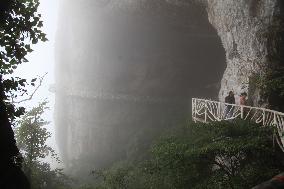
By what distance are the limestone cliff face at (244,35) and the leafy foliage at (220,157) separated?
381 centimetres

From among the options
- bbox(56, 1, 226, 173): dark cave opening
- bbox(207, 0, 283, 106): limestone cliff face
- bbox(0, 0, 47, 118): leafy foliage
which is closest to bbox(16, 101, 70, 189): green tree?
bbox(56, 1, 226, 173): dark cave opening

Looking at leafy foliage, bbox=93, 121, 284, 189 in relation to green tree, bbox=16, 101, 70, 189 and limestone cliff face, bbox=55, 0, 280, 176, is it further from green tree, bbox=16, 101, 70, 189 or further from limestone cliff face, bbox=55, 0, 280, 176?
limestone cliff face, bbox=55, 0, 280, 176

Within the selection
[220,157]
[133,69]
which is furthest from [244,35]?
[133,69]

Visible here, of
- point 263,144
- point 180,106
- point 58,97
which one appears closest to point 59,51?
point 58,97

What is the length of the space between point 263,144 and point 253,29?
270 inches

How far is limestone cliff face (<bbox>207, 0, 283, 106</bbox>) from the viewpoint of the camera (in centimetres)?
1303

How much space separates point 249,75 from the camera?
45.4ft

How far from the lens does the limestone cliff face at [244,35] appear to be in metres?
13.0

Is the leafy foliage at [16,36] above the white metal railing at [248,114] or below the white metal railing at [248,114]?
above

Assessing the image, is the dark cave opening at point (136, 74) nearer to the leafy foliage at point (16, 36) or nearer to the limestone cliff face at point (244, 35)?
the limestone cliff face at point (244, 35)

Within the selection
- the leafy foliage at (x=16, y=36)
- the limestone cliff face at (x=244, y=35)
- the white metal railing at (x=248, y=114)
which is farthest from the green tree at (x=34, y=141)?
the leafy foliage at (x=16, y=36)

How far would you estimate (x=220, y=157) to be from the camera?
9.03 meters

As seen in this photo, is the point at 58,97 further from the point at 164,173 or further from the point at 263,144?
the point at 263,144

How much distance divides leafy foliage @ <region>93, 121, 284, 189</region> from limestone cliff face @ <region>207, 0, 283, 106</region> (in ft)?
12.5
